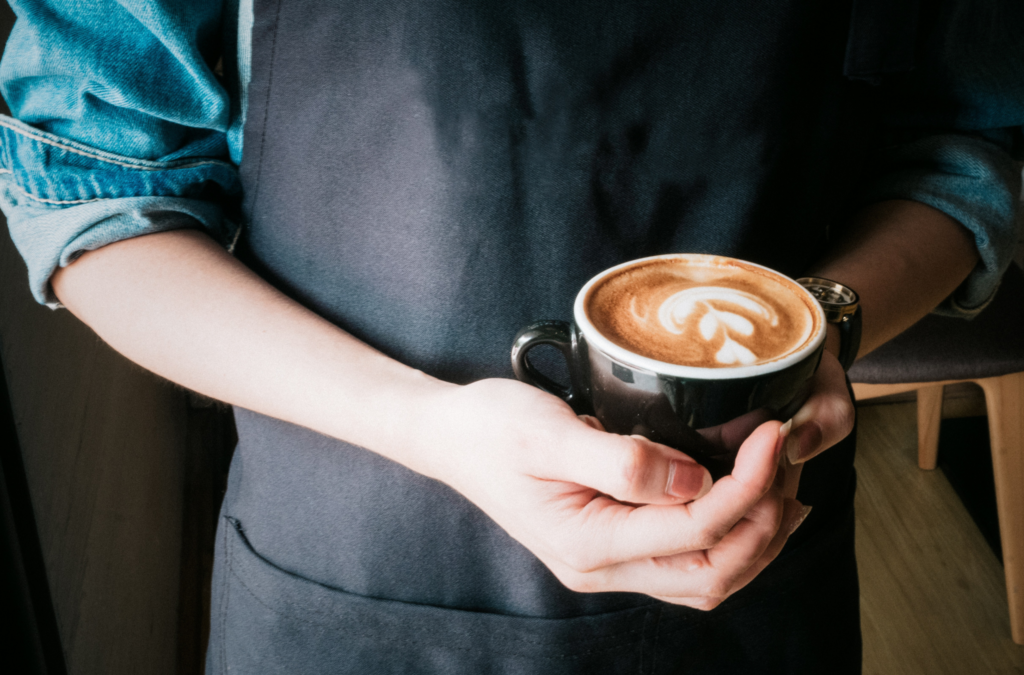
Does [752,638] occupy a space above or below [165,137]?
below

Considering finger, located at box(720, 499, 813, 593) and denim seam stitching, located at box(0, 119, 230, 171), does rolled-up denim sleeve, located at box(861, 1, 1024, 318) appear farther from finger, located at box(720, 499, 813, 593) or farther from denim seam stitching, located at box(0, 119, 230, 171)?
denim seam stitching, located at box(0, 119, 230, 171)

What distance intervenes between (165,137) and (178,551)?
1.51 meters

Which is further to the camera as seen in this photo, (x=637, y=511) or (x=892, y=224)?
(x=892, y=224)

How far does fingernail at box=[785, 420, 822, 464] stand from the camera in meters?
0.51

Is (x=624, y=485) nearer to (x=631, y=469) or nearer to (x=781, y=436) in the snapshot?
(x=631, y=469)

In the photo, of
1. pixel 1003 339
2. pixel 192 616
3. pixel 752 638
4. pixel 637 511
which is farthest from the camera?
pixel 192 616

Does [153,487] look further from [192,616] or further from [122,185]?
[122,185]

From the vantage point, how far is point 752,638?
695 mm

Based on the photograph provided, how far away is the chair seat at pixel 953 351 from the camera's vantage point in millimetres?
1604

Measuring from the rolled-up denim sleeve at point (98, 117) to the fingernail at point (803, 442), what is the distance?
0.53m

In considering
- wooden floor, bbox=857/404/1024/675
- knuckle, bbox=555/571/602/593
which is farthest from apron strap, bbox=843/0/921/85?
wooden floor, bbox=857/404/1024/675

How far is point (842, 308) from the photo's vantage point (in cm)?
59

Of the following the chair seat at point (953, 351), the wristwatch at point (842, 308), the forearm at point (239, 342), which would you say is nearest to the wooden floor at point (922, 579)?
the chair seat at point (953, 351)

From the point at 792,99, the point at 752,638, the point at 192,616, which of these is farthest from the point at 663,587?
the point at 192,616
